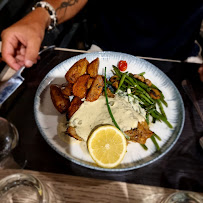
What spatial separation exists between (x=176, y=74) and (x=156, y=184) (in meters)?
1.01

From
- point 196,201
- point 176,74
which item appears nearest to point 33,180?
point 196,201

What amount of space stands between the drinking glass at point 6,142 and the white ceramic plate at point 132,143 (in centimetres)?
19

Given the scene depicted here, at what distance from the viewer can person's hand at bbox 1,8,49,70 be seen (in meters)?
1.69

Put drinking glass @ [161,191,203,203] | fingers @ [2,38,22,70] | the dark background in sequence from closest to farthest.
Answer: drinking glass @ [161,191,203,203] < fingers @ [2,38,22,70] < the dark background

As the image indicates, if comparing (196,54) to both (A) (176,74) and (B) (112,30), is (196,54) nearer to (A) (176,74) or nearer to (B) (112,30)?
(A) (176,74)

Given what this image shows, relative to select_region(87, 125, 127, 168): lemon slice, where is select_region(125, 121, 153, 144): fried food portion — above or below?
below

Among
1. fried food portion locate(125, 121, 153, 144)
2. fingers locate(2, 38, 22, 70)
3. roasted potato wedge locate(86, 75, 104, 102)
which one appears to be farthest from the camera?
fingers locate(2, 38, 22, 70)

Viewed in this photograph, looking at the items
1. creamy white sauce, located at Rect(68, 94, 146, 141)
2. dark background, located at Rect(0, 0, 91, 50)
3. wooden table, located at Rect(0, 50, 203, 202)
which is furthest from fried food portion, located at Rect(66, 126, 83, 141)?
dark background, located at Rect(0, 0, 91, 50)

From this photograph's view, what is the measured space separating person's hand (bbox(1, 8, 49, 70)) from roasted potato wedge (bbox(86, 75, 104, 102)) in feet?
2.02

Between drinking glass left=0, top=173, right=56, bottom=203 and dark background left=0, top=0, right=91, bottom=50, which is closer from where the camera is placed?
drinking glass left=0, top=173, right=56, bottom=203

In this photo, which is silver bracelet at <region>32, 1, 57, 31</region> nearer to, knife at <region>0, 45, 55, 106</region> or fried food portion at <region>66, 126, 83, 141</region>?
knife at <region>0, 45, 55, 106</region>

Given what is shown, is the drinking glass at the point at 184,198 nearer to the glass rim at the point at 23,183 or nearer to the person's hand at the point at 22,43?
the glass rim at the point at 23,183

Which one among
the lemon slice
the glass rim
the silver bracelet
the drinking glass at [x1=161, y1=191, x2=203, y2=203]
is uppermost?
the silver bracelet

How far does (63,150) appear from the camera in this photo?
4.40 feet
